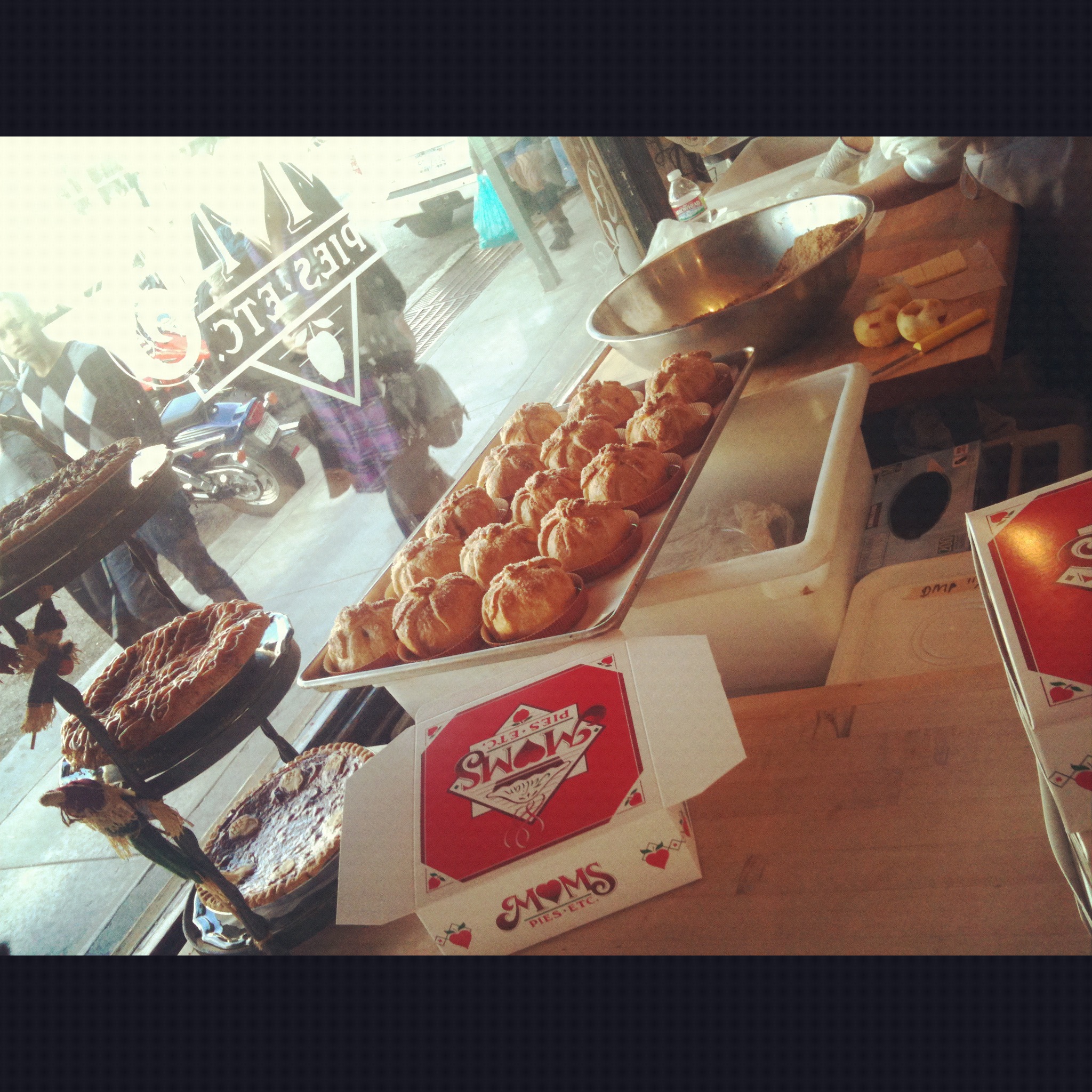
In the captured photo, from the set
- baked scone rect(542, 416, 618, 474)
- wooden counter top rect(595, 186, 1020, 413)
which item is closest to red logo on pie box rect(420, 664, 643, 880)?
baked scone rect(542, 416, 618, 474)

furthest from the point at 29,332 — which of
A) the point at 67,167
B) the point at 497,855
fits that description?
the point at 497,855

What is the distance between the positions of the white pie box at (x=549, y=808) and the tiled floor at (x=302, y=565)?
0.75 metres

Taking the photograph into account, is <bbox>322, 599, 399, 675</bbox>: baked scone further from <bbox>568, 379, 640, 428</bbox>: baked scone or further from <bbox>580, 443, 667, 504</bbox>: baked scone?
<bbox>568, 379, 640, 428</bbox>: baked scone

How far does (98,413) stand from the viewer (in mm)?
1632

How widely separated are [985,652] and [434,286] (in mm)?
2193

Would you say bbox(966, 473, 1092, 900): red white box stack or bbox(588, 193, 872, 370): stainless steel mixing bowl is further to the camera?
bbox(588, 193, 872, 370): stainless steel mixing bowl

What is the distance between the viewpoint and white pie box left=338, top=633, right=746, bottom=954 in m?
0.90

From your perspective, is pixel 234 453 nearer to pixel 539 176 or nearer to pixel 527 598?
pixel 527 598

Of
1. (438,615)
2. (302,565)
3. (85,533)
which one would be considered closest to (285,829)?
(438,615)

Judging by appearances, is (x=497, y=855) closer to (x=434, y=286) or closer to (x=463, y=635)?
(x=463, y=635)

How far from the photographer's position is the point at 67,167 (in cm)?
154

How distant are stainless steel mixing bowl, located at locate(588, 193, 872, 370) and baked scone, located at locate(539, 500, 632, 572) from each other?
2.34 feet

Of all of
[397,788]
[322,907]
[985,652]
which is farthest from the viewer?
[322,907]

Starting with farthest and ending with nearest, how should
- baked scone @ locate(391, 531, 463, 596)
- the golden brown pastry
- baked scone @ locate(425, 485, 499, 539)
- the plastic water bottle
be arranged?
the plastic water bottle
the golden brown pastry
baked scone @ locate(425, 485, 499, 539)
baked scone @ locate(391, 531, 463, 596)
